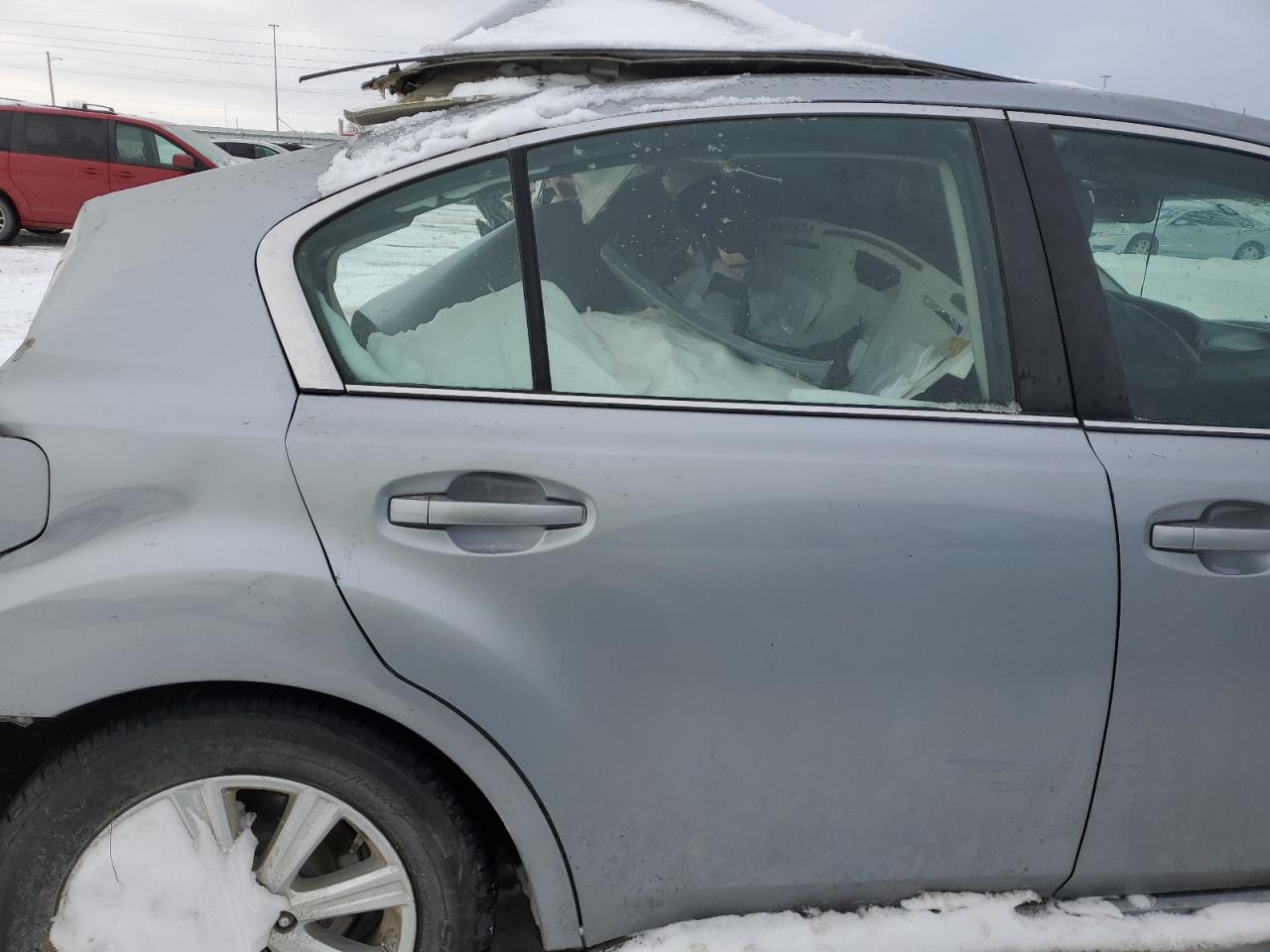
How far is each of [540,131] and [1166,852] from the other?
5.16 feet

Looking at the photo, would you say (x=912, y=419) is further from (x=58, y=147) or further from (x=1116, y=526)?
(x=58, y=147)

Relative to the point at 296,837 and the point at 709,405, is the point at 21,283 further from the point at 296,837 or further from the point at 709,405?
the point at 709,405

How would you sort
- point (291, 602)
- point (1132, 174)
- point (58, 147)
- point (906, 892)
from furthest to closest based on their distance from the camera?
point (58, 147)
point (1132, 174)
point (906, 892)
point (291, 602)

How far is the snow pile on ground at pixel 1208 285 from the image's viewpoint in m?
1.82

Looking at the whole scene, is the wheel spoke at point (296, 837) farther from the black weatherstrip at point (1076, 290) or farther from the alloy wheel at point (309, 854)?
the black weatherstrip at point (1076, 290)

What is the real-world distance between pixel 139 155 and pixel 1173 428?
589 inches

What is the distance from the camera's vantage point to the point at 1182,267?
1868 millimetres

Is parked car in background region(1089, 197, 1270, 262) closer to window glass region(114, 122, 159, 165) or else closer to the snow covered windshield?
the snow covered windshield

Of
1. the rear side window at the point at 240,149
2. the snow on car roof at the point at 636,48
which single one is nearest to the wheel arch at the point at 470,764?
the snow on car roof at the point at 636,48

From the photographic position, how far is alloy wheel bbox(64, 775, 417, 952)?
1.49 m

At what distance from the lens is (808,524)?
1.46 m

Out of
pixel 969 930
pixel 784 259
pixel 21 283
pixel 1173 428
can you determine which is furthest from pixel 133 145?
pixel 969 930

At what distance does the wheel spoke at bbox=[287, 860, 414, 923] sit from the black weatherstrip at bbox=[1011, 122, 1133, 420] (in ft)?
4.34

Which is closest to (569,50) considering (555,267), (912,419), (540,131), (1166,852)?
(540,131)
